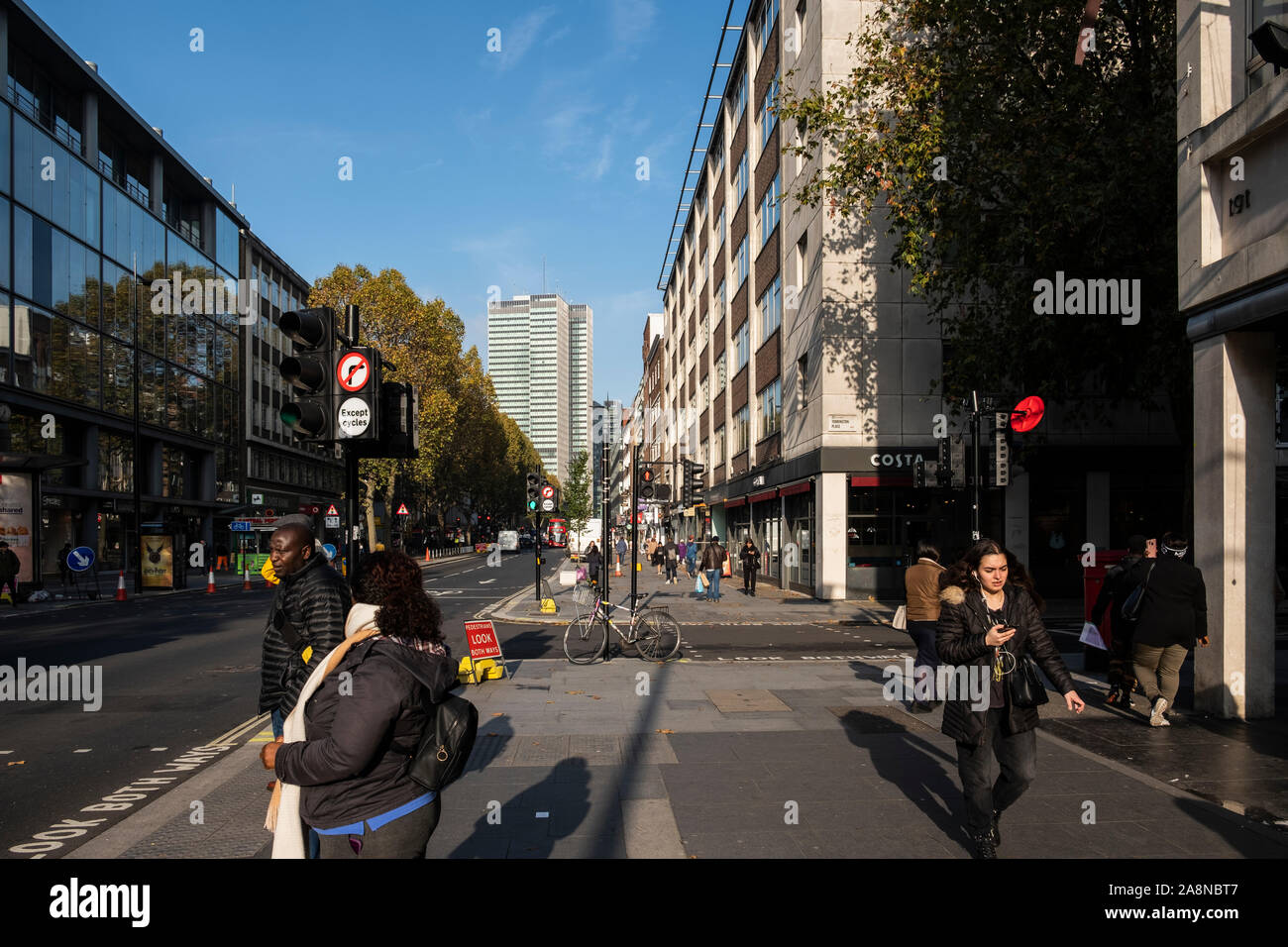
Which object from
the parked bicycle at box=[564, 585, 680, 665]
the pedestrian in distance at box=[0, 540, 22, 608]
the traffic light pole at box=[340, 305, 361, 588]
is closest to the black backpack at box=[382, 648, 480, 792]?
the traffic light pole at box=[340, 305, 361, 588]

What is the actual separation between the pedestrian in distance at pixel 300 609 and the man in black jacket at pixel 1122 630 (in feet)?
25.1


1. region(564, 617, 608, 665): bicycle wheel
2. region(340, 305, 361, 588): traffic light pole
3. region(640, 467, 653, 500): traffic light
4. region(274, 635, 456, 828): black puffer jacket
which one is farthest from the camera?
region(640, 467, 653, 500): traffic light

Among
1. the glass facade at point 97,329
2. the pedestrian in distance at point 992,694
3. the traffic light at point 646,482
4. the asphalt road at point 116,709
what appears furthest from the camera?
the glass facade at point 97,329

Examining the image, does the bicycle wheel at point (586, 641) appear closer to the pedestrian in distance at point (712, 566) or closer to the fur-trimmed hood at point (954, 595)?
the fur-trimmed hood at point (954, 595)

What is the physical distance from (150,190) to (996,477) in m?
46.1

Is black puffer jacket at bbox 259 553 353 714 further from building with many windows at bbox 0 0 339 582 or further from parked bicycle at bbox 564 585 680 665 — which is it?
building with many windows at bbox 0 0 339 582

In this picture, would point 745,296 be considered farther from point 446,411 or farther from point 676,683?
point 676,683

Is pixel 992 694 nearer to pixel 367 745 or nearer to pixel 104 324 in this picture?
pixel 367 745

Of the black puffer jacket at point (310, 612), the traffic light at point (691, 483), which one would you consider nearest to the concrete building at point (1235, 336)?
the black puffer jacket at point (310, 612)

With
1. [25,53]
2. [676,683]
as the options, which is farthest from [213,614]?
[25,53]

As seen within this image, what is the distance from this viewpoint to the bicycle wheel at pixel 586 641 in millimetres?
13129

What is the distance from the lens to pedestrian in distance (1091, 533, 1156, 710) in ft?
30.0

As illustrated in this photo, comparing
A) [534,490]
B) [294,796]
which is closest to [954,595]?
[294,796]

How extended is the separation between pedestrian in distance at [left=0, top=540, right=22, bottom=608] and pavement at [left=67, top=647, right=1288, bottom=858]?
19180 mm
